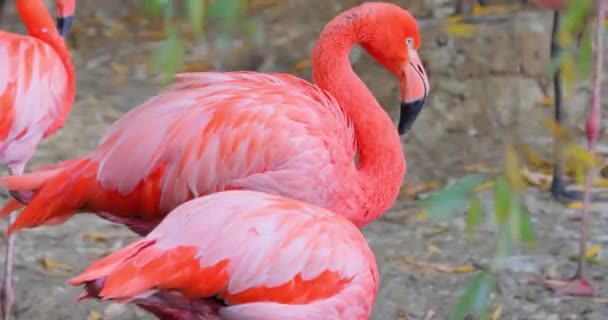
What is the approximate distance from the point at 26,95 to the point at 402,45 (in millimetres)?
1205

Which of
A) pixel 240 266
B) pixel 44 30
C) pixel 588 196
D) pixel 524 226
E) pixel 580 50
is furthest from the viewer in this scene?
pixel 44 30

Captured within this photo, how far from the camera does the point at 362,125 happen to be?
306 centimetres

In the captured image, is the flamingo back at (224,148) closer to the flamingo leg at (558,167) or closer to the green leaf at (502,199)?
the green leaf at (502,199)

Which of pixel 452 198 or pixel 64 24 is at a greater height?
pixel 452 198

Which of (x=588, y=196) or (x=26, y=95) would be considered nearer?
(x=588, y=196)

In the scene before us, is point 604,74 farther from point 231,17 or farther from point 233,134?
point 231,17

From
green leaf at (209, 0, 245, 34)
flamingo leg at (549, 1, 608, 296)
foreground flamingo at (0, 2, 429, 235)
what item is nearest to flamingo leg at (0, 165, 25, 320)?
foreground flamingo at (0, 2, 429, 235)

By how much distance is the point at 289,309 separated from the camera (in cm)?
234

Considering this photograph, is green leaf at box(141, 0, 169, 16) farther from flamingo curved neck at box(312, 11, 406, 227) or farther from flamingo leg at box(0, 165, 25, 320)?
flamingo leg at box(0, 165, 25, 320)

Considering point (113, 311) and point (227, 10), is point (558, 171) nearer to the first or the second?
point (113, 311)

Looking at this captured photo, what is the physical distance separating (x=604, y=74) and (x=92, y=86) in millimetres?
2507

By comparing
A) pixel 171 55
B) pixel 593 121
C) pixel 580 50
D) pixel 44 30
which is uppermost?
pixel 171 55

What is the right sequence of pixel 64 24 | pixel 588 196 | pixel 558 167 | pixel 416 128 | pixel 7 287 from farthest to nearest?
pixel 416 128, pixel 558 167, pixel 64 24, pixel 7 287, pixel 588 196

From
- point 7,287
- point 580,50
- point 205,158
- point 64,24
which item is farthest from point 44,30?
A: point 580,50
